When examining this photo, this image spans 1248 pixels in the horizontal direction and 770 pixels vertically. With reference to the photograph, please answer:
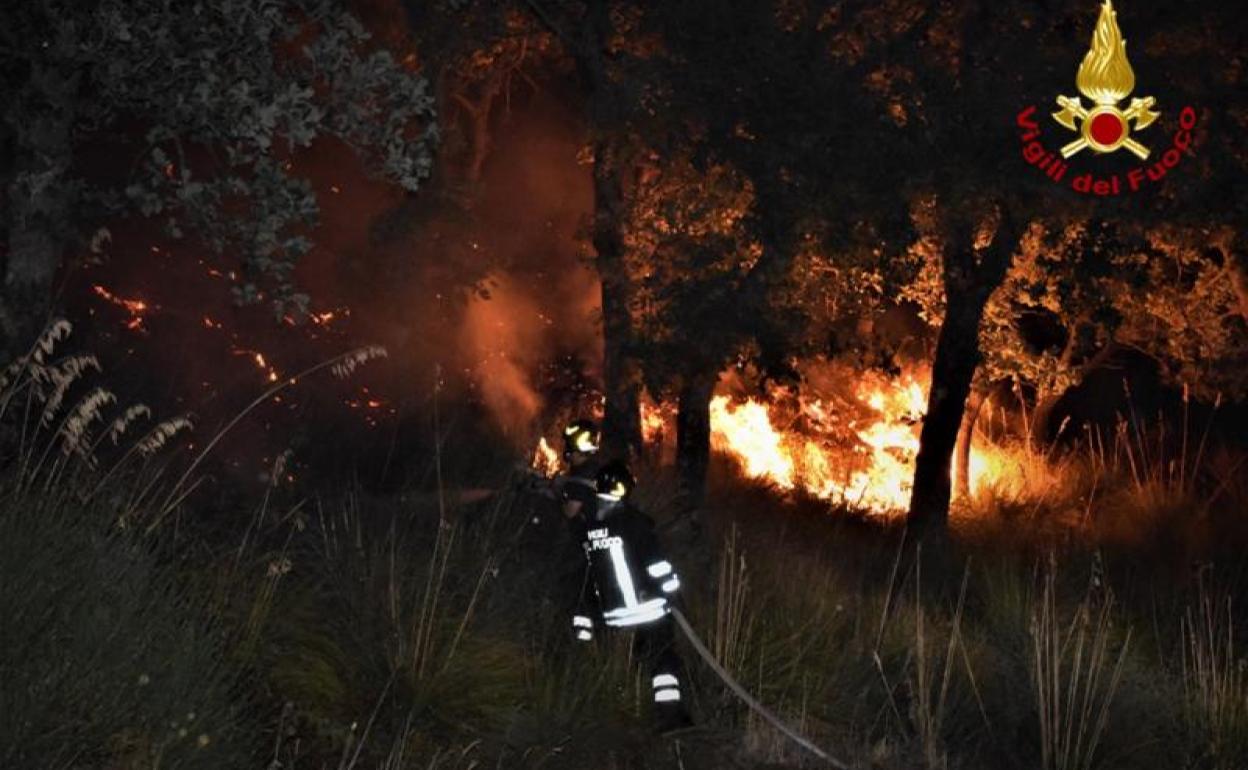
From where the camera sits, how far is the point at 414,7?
1933cm

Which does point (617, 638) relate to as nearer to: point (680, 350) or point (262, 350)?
point (680, 350)

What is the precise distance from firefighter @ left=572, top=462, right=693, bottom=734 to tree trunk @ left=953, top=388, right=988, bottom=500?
17676mm

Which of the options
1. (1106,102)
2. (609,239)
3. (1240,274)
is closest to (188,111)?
(609,239)

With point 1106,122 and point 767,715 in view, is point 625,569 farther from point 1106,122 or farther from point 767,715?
point 1106,122

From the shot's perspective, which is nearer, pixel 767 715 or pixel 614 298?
pixel 767 715

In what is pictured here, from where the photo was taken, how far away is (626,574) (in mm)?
9391

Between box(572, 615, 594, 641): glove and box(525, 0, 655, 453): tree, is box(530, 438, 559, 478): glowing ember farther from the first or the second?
box(572, 615, 594, 641): glove

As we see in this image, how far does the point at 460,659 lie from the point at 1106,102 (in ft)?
36.7

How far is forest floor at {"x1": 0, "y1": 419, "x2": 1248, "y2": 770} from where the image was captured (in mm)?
6207

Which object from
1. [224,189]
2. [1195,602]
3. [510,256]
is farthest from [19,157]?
[510,256]

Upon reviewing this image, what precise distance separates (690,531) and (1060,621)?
3073mm

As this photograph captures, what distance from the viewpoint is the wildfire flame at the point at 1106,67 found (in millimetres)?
16500

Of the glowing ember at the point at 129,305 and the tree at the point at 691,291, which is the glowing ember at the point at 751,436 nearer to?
the tree at the point at 691,291

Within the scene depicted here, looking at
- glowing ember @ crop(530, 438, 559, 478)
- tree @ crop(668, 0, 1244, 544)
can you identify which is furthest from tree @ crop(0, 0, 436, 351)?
tree @ crop(668, 0, 1244, 544)
